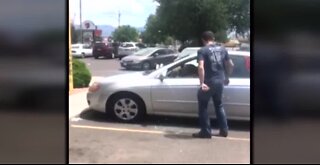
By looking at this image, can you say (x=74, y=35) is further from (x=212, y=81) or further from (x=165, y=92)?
(x=212, y=81)

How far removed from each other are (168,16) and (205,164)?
920mm

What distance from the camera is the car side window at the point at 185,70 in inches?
88.7

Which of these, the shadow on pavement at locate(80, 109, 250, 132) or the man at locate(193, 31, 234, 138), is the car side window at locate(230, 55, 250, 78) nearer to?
the man at locate(193, 31, 234, 138)

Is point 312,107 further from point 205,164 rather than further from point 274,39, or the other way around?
point 205,164

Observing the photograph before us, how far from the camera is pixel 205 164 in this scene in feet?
7.40

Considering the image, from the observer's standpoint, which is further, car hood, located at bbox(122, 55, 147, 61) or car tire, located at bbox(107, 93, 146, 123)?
car tire, located at bbox(107, 93, 146, 123)

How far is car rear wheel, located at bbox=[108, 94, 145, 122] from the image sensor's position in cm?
238

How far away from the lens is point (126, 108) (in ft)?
7.95

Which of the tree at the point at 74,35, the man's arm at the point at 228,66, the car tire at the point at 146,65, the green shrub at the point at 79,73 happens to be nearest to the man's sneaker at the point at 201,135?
the man's arm at the point at 228,66

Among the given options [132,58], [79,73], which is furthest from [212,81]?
[79,73]

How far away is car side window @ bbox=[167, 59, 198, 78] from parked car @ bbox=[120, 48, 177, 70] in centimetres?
7

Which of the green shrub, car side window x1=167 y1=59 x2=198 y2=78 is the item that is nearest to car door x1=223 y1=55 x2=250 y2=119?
car side window x1=167 y1=59 x2=198 y2=78

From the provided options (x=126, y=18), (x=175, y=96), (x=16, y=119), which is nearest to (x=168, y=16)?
(x=126, y=18)

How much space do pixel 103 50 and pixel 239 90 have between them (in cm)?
86
